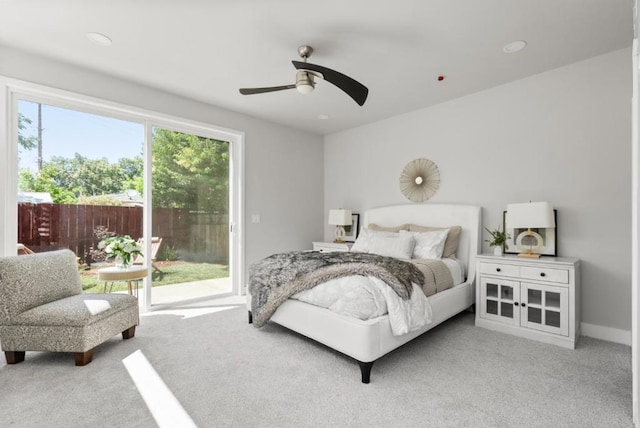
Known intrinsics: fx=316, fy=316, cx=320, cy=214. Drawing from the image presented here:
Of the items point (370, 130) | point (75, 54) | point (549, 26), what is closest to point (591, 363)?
point (549, 26)

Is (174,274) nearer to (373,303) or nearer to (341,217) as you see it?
(341,217)

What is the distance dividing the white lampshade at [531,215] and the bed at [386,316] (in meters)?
0.57

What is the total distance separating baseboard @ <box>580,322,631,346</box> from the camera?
2792 mm

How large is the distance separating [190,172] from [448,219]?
3.42m

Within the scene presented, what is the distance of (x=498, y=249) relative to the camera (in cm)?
329

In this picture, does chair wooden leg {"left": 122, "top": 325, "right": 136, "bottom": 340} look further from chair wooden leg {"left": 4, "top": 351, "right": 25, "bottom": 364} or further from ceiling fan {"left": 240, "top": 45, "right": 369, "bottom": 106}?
ceiling fan {"left": 240, "top": 45, "right": 369, "bottom": 106}

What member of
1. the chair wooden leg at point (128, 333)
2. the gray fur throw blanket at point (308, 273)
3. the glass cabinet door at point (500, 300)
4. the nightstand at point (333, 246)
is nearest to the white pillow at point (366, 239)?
the nightstand at point (333, 246)

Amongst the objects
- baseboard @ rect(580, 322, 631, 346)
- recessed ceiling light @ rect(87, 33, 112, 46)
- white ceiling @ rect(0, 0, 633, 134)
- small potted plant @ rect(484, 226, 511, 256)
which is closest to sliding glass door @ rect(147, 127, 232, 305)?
white ceiling @ rect(0, 0, 633, 134)

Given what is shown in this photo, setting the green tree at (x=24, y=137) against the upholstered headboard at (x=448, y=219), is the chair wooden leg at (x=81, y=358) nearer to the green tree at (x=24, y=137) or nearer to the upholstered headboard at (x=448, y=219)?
the green tree at (x=24, y=137)

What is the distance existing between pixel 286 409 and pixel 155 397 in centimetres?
83

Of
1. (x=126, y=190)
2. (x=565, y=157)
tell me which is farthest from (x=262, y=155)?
(x=565, y=157)

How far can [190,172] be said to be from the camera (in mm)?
4234

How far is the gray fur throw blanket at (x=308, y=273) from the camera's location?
8.07 ft

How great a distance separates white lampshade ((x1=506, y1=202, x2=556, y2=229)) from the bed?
22.5 inches
